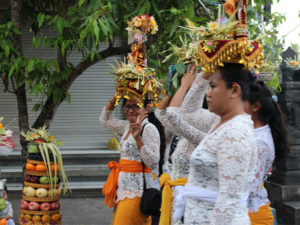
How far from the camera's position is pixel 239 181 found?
1908 mm

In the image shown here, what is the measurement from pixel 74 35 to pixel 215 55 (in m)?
3.07

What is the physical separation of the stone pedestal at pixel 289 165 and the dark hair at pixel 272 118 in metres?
3.75

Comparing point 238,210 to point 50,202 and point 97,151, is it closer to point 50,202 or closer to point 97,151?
point 50,202

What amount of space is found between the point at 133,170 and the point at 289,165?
3.59 metres

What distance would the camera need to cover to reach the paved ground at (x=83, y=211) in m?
6.69

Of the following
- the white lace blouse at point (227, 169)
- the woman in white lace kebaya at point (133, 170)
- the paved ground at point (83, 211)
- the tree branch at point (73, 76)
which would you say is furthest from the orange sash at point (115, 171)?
the paved ground at point (83, 211)

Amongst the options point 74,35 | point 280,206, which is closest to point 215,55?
point 74,35

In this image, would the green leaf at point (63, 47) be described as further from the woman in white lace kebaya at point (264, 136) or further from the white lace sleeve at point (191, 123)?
the woman in white lace kebaya at point (264, 136)

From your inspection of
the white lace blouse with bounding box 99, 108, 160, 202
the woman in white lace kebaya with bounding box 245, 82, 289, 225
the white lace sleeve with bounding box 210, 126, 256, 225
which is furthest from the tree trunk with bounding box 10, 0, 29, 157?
the white lace sleeve with bounding box 210, 126, 256, 225

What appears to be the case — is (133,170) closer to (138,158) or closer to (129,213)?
(138,158)

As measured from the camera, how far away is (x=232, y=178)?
191 cm

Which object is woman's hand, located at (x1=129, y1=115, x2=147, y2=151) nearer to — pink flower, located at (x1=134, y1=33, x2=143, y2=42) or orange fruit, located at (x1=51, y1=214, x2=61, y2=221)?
pink flower, located at (x1=134, y1=33, x2=143, y2=42)

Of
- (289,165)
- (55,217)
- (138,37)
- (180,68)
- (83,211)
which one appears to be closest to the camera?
(180,68)

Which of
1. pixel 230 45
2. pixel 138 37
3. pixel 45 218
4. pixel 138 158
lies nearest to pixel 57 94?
pixel 138 37
